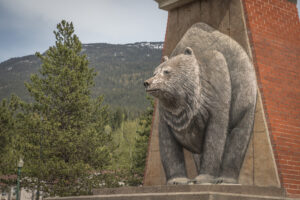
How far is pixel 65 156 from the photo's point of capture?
66.4 ft

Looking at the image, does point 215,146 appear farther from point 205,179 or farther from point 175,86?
point 175,86

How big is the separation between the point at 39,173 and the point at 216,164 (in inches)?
603

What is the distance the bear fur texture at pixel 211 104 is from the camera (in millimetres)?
5527

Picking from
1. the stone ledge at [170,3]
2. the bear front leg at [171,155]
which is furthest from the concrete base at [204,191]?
the stone ledge at [170,3]

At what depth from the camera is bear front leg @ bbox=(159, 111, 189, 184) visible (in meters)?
6.06

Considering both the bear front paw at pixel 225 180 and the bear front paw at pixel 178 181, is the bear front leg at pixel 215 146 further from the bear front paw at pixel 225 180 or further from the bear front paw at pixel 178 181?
the bear front paw at pixel 178 181

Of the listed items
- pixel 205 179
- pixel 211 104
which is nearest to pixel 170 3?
pixel 211 104

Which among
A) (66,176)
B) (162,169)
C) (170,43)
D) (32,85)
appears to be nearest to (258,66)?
(170,43)

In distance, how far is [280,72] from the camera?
5996 millimetres

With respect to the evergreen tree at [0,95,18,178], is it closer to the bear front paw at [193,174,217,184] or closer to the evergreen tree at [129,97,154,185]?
the evergreen tree at [129,97,154,185]

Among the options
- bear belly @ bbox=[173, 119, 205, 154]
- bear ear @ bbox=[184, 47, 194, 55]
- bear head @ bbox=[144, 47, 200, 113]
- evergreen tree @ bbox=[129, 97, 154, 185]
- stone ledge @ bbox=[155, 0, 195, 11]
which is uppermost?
stone ledge @ bbox=[155, 0, 195, 11]

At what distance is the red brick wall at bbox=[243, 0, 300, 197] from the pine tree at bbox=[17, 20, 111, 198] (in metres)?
14.6

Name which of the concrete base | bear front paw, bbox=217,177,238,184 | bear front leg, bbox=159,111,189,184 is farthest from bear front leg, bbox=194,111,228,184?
the concrete base

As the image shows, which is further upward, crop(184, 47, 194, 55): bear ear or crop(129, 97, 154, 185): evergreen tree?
crop(184, 47, 194, 55): bear ear
